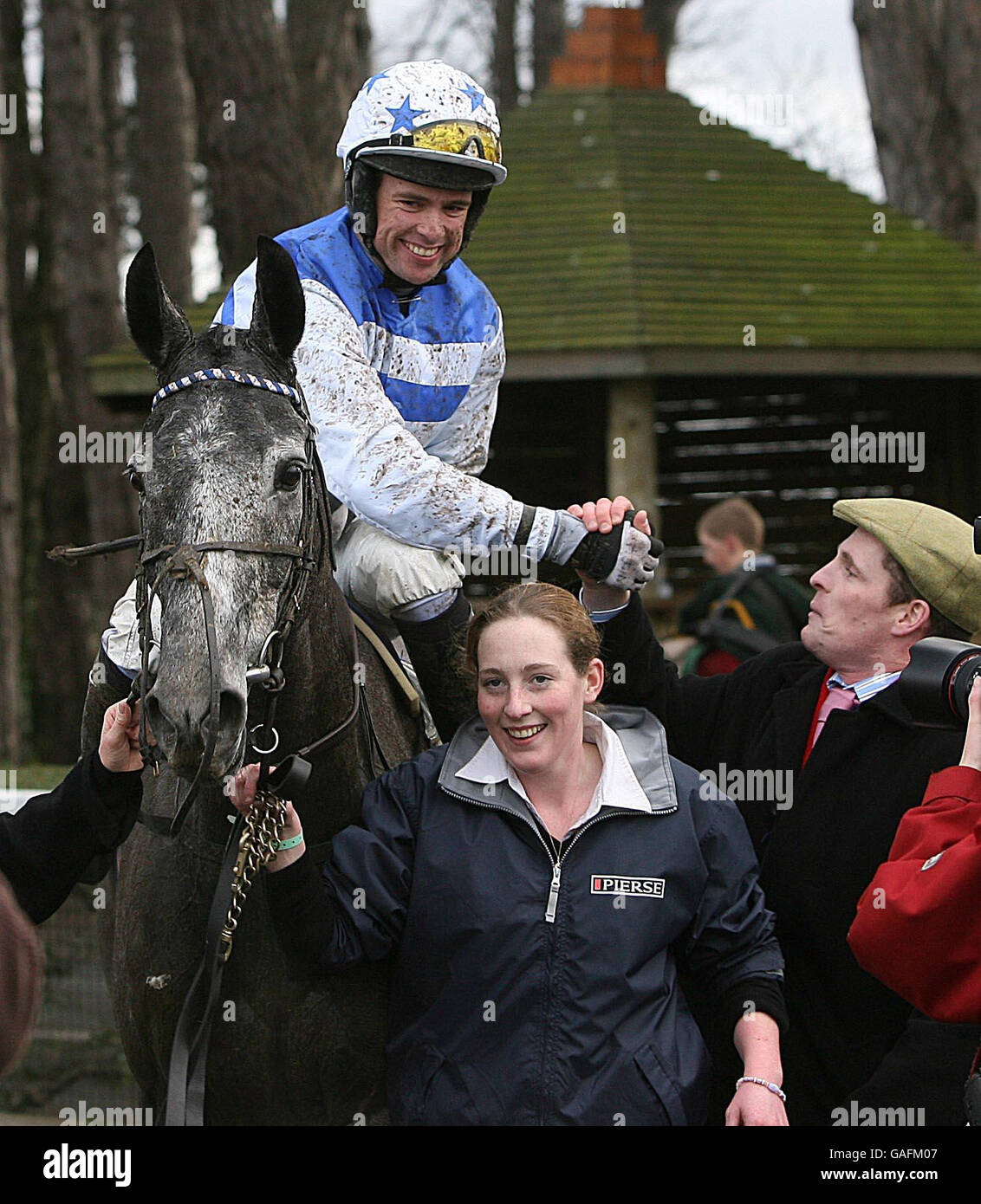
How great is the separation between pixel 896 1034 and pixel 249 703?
162 centimetres

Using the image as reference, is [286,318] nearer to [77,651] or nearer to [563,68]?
[563,68]

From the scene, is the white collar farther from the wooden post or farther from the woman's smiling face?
the wooden post

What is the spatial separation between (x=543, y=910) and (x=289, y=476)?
92cm

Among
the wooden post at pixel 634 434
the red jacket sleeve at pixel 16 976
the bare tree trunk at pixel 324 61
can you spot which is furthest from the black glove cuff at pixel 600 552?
the bare tree trunk at pixel 324 61

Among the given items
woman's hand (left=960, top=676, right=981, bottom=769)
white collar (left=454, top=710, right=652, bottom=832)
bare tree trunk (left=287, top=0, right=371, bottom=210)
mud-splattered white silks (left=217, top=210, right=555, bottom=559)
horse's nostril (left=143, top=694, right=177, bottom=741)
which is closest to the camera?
horse's nostril (left=143, top=694, right=177, bottom=741)

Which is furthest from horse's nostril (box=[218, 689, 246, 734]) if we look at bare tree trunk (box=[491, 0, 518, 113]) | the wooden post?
bare tree trunk (box=[491, 0, 518, 113])

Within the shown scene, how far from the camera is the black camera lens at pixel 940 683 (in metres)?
2.73

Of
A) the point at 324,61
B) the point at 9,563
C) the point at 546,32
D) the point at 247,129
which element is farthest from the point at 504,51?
the point at 247,129

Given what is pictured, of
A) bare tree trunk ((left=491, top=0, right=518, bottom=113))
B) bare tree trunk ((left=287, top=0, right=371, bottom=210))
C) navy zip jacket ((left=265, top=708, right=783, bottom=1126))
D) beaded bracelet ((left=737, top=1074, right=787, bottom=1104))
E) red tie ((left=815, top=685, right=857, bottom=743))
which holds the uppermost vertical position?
bare tree trunk ((left=491, top=0, right=518, bottom=113))

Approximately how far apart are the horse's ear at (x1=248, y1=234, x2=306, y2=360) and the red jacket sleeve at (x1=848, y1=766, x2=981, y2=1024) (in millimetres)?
1429

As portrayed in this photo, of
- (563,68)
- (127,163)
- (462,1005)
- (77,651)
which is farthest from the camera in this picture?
(127,163)

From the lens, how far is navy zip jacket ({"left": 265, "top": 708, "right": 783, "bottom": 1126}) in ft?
9.33
